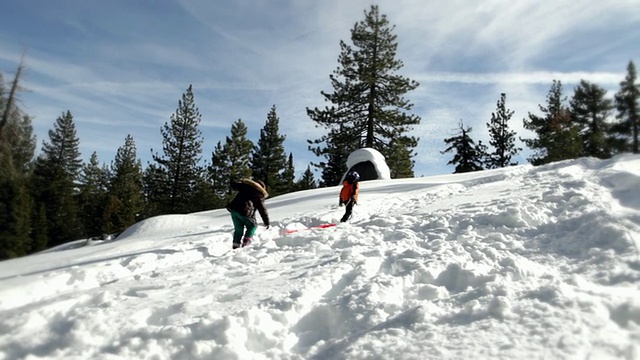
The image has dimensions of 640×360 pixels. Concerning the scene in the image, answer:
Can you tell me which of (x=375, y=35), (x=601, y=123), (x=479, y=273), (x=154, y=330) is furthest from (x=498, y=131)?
(x=154, y=330)

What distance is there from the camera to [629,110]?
24.0 metres

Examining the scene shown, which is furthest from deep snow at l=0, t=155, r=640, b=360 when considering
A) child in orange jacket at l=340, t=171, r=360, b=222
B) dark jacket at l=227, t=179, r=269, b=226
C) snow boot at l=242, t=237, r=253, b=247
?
child in orange jacket at l=340, t=171, r=360, b=222

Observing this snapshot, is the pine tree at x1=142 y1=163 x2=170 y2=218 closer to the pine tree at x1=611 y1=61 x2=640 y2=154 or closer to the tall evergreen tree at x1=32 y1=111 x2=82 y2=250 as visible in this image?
the tall evergreen tree at x1=32 y1=111 x2=82 y2=250

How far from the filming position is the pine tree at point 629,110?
920 inches

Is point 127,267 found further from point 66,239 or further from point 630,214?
point 630,214

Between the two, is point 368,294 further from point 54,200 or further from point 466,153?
point 466,153

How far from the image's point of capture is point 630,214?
5.45 meters

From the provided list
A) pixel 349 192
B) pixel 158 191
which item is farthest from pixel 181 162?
pixel 349 192

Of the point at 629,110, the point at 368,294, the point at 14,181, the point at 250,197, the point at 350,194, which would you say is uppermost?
the point at 629,110

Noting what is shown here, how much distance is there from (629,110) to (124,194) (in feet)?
125

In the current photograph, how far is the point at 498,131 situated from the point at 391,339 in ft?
127

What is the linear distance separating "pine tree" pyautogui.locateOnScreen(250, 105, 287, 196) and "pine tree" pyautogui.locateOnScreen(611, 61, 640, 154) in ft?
82.4

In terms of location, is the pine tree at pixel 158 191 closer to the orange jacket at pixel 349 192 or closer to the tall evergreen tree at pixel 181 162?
the tall evergreen tree at pixel 181 162

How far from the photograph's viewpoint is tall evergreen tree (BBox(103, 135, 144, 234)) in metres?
28.7
